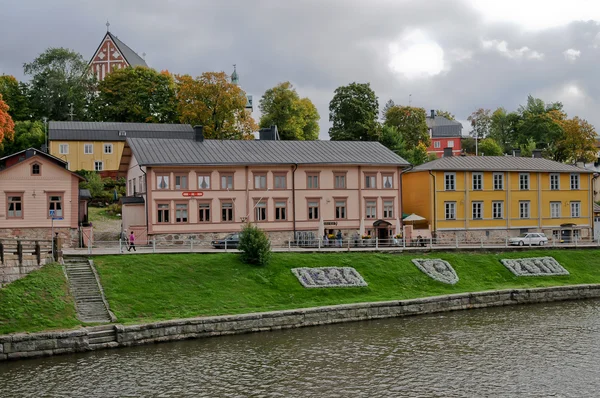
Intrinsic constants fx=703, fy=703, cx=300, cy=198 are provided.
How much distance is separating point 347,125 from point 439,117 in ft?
179

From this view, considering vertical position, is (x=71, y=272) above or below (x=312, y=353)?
above

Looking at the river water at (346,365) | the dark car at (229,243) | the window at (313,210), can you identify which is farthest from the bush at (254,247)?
the window at (313,210)

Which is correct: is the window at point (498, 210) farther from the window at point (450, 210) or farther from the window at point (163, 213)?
the window at point (163, 213)

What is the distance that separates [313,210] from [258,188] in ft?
17.7

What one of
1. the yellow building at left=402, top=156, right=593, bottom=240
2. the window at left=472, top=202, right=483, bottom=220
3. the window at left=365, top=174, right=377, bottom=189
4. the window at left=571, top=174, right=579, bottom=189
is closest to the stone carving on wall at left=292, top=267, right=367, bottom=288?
the window at left=365, top=174, right=377, bottom=189

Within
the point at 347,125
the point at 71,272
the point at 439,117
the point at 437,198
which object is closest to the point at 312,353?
the point at 71,272

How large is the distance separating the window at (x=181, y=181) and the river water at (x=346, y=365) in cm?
2388

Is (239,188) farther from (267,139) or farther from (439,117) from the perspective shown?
(439,117)

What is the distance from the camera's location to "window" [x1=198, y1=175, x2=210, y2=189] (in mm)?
59312

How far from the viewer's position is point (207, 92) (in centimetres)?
8981

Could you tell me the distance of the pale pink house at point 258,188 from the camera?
58.1 metres

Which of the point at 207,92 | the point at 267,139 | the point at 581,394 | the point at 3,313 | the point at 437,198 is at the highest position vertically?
the point at 207,92

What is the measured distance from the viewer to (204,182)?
59469 millimetres

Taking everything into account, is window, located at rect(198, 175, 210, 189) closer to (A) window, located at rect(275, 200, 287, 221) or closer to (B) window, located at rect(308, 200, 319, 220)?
(A) window, located at rect(275, 200, 287, 221)
